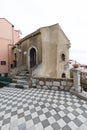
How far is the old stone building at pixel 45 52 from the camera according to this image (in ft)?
28.8

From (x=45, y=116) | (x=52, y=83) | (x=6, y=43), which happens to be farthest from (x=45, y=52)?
(x=45, y=116)

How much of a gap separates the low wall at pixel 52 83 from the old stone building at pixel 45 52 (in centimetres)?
171

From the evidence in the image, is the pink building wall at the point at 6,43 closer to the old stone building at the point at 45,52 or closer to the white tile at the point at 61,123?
the old stone building at the point at 45,52

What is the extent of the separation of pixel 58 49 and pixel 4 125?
8553mm

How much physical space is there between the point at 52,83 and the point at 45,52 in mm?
4174

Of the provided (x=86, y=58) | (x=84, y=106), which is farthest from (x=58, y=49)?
(x=86, y=58)

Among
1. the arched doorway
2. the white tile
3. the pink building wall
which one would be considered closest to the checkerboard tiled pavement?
the white tile

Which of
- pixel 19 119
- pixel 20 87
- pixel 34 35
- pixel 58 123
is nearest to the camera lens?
pixel 58 123

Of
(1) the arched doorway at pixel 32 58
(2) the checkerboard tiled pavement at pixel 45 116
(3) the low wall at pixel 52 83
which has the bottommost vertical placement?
(2) the checkerboard tiled pavement at pixel 45 116

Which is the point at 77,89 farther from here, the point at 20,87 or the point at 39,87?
the point at 20,87

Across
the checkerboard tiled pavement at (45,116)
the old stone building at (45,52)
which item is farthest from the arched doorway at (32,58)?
the checkerboard tiled pavement at (45,116)

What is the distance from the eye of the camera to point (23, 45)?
34.9 feet

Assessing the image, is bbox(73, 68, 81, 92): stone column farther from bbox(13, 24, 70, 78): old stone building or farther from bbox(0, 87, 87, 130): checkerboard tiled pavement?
bbox(13, 24, 70, 78): old stone building

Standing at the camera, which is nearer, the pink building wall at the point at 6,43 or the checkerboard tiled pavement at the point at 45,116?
the checkerboard tiled pavement at the point at 45,116
